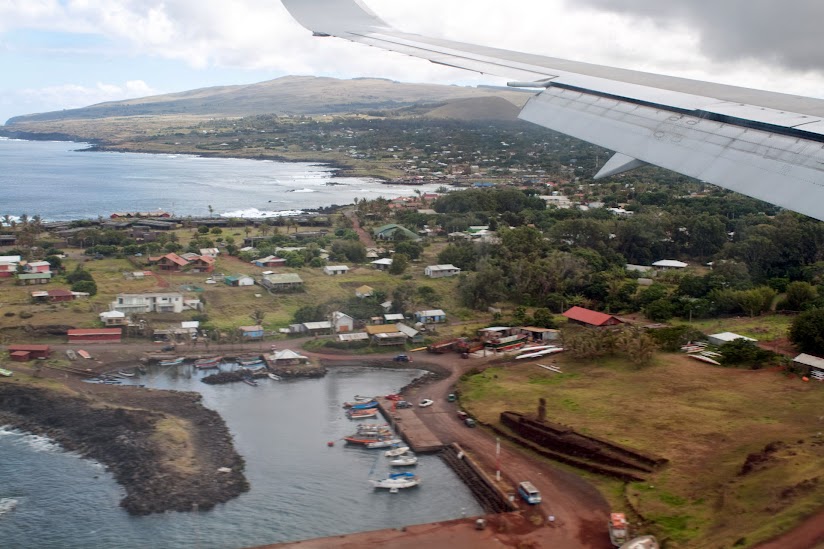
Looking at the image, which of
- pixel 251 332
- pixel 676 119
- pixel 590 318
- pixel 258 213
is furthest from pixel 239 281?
pixel 676 119

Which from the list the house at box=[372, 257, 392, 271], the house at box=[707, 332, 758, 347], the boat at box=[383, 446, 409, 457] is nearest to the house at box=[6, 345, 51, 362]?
the boat at box=[383, 446, 409, 457]

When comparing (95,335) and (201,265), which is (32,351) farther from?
(201,265)

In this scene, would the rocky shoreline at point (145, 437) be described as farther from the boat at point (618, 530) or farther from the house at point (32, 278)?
the house at point (32, 278)

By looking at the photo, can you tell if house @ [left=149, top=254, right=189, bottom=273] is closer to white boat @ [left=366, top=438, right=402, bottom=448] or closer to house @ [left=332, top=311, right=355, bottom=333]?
house @ [left=332, top=311, right=355, bottom=333]

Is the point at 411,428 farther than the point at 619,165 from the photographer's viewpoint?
Yes

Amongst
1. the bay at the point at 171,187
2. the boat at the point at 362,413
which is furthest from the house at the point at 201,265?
the bay at the point at 171,187
